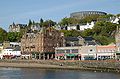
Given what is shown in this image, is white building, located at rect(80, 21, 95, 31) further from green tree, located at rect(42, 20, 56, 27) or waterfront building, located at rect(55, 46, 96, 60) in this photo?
waterfront building, located at rect(55, 46, 96, 60)

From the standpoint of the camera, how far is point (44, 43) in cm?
9150

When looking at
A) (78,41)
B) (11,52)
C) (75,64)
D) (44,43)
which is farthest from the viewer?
(11,52)

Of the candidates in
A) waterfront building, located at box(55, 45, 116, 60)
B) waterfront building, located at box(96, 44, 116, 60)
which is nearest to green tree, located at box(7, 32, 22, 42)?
waterfront building, located at box(55, 45, 116, 60)

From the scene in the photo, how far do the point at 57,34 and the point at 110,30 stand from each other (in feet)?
95.2

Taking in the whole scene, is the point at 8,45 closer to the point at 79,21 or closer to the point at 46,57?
the point at 46,57

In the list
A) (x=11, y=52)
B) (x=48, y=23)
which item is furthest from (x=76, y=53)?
(x=48, y=23)

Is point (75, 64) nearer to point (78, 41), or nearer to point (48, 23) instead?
point (78, 41)

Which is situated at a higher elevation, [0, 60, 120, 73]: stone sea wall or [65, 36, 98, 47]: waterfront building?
[65, 36, 98, 47]: waterfront building

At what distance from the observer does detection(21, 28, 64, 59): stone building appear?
91500 millimetres

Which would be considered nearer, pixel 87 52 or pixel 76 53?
pixel 87 52

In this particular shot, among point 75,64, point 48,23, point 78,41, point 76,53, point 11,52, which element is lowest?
point 75,64

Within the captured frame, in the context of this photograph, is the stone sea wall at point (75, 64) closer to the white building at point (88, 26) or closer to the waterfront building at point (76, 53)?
the waterfront building at point (76, 53)

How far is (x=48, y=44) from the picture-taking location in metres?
92.4

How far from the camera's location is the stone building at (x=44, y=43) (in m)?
91.5
